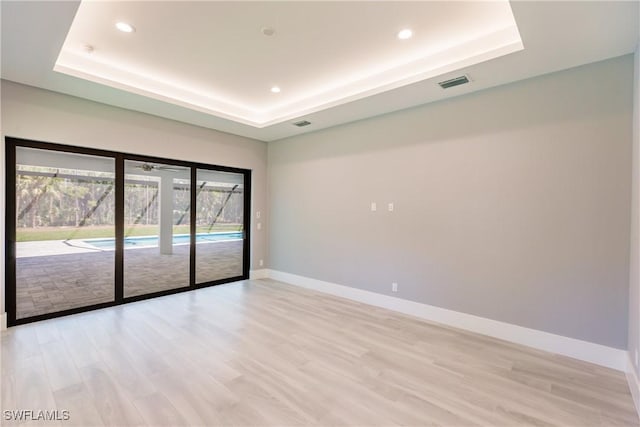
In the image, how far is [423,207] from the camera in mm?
4090

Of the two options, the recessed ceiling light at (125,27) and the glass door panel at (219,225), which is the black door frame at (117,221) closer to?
the glass door panel at (219,225)

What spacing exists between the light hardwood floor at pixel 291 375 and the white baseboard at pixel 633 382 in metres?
0.05

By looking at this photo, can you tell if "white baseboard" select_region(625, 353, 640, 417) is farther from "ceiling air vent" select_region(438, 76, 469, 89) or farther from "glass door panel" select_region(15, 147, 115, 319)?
"glass door panel" select_region(15, 147, 115, 319)

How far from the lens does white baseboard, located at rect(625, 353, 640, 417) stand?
7.19 feet

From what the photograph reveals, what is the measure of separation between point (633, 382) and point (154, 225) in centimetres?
629

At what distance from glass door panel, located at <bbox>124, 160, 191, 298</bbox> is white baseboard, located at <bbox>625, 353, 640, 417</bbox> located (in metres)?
5.77

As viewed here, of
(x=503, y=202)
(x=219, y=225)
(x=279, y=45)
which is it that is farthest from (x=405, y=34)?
(x=219, y=225)

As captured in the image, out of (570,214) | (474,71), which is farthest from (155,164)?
(570,214)

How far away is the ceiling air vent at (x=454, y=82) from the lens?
10.6 feet

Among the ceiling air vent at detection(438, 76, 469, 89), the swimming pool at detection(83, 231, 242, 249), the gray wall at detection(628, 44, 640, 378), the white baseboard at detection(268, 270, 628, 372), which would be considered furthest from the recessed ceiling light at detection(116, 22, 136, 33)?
the gray wall at detection(628, 44, 640, 378)

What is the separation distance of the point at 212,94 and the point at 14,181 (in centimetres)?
275

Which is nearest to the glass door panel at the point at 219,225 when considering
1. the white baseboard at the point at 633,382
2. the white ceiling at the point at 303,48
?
the white ceiling at the point at 303,48

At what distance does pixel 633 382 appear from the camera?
93.9 inches

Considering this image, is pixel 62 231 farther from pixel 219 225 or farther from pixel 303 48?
pixel 303 48
